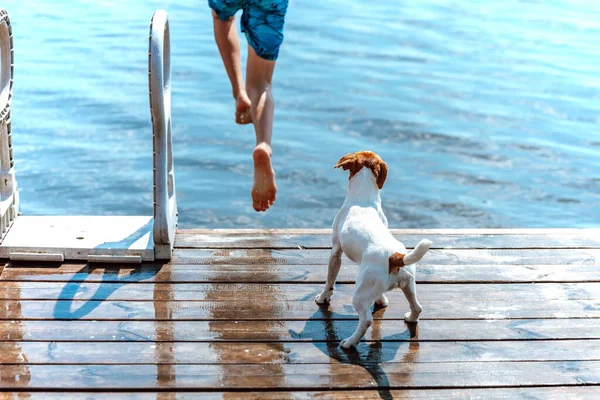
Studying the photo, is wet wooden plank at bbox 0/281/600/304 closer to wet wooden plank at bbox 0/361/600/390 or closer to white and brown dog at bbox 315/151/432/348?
white and brown dog at bbox 315/151/432/348

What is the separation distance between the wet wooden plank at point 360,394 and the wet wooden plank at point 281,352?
0.22 m

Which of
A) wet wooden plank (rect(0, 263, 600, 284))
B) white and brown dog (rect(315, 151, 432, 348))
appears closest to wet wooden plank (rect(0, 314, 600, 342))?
white and brown dog (rect(315, 151, 432, 348))

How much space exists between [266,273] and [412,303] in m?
0.87

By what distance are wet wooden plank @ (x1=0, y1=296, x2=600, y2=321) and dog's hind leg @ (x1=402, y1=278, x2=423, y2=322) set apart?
0.08 m

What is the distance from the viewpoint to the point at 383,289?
3.63 metres

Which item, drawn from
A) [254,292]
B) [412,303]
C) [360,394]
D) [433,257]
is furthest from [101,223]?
[360,394]

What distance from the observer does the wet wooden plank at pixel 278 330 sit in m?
3.75

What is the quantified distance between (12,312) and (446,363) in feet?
5.93

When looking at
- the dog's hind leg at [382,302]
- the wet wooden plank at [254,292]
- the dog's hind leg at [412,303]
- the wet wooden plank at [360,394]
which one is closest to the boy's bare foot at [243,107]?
the wet wooden plank at [254,292]

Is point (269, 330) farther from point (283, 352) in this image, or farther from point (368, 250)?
point (368, 250)

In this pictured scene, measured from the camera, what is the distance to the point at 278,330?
383 centimetres

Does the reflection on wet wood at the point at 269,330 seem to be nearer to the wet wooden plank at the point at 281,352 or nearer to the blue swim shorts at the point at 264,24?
the wet wooden plank at the point at 281,352

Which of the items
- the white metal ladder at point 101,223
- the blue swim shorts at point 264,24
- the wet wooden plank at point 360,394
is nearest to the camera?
the wet wooden plank at point 360,394

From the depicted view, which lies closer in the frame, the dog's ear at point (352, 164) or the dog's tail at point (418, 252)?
the dog's tail at point (418, 252)
